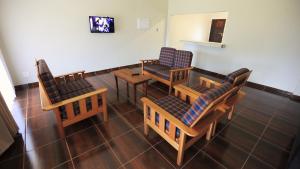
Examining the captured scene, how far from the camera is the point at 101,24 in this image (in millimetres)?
4223

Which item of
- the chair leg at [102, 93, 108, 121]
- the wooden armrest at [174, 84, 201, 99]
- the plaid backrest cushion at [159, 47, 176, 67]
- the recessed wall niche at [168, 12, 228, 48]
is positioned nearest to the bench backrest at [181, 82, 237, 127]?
the wooden armrest at [174, 84, 201, 99]

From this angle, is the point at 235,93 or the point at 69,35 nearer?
the point at 235,93

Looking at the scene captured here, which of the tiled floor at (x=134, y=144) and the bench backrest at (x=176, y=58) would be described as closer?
the tiled floor at (x=134, y=144)

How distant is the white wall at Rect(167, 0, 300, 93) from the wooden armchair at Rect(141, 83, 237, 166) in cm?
275

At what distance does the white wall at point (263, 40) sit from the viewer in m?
3.22

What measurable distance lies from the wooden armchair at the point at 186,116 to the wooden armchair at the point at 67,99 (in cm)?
82

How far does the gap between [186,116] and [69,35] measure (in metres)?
3.80

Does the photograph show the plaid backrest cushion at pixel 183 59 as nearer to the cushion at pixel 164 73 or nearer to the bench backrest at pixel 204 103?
the cushion at pixel 164 73

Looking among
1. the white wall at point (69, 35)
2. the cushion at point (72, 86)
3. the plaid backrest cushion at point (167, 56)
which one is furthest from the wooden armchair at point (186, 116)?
the white wall at point (69, 35)

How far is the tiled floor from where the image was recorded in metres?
1.73

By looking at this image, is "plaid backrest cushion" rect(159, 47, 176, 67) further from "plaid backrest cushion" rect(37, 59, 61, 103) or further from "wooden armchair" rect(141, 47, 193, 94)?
"plaid backrest cushion" rect(37, 59, 61, 103)

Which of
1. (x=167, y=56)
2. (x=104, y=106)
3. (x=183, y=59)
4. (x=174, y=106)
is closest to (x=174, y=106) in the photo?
(x=174, y=106)

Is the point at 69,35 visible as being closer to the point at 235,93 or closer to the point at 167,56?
the point at 167,56

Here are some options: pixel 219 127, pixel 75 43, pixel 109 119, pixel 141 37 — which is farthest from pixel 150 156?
pixel 141 37
